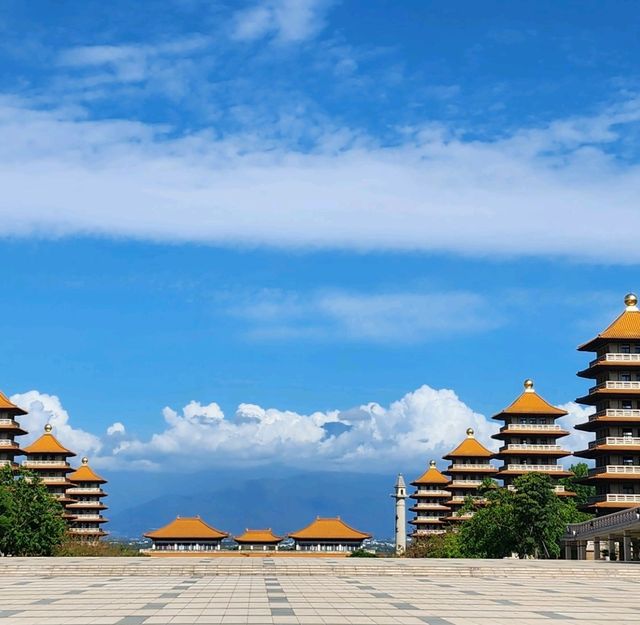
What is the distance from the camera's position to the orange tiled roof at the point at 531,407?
275ft

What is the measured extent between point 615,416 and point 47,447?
56.9 metres

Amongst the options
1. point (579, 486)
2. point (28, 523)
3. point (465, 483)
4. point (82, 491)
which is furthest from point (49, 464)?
point (579, 486)

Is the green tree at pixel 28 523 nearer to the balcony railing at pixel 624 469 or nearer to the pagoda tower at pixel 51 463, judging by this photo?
the pagoda tower at pixel 51 463

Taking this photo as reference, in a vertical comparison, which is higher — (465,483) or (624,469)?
(465,483)

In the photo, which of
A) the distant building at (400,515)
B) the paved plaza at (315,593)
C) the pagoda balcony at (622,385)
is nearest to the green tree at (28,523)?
the paved plaza at (315,593)

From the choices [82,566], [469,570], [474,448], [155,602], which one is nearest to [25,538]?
[82,566]

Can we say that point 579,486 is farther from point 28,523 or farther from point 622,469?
point 28,523

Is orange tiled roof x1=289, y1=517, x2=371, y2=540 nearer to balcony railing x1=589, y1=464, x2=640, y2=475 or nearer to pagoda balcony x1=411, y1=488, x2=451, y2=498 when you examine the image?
pagoda balcony x1=411, y1=488, x2=451, y2=498

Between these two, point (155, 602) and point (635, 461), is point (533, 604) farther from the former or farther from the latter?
point (635, 461)

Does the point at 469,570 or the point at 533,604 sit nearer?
the point at 533,604

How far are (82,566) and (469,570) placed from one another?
17.3 m

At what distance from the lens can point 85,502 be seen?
104500mm

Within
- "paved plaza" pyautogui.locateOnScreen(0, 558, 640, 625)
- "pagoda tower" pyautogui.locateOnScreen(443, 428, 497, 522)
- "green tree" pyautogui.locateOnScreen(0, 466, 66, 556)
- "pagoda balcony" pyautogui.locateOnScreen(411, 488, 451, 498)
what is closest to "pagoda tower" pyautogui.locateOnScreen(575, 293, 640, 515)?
"paved plaza" pyautogui.locateOnScreen(0, 558, 640, 625)

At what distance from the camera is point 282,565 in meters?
45.4
